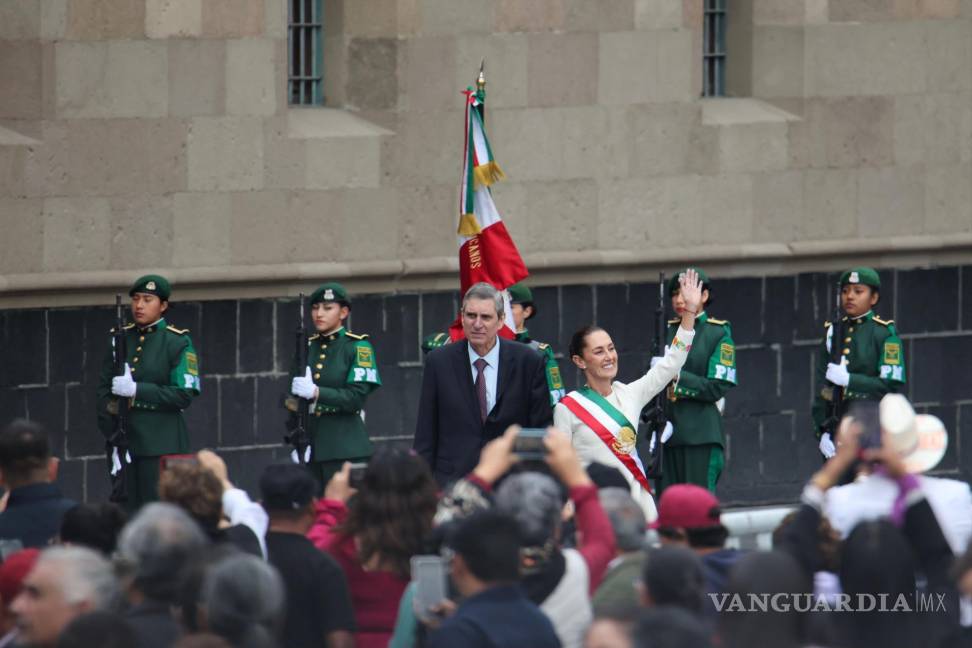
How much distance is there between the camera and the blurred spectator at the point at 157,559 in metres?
6.64

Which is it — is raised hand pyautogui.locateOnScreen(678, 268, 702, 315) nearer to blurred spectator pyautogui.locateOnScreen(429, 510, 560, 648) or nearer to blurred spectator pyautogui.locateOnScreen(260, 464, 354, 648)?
blurred spectator pyautogui.locateOnScreen(260, 464, 354, 648)

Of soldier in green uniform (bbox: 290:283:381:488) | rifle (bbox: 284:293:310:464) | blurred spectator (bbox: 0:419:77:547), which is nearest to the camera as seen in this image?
blurred spectator (bbox: 0:419:77:547)

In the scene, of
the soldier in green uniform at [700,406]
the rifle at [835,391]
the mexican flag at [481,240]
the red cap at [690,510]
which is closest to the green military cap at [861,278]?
the rifle at [835,391]

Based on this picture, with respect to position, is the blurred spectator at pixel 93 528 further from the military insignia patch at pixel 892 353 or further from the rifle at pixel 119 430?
the military insignia patch at pixel 892 353

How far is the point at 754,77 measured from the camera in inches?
652

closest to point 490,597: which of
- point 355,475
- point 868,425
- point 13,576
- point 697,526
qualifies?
point 697,526

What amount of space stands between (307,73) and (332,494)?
726 centimetres

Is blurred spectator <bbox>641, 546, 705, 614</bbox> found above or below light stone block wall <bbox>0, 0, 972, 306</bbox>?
below

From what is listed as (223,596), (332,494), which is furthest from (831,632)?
(332,494)

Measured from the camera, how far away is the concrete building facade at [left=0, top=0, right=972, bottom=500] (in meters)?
13.9

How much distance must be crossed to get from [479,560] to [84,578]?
43.7 inches

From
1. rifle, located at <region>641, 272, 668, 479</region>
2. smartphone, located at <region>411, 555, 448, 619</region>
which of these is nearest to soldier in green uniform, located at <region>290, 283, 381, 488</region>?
rifle, located at <region>641, 272, 668, 479</region>

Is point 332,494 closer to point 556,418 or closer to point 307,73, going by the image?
point 556,418

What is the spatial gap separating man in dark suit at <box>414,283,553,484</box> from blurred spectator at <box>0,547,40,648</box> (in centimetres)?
350
